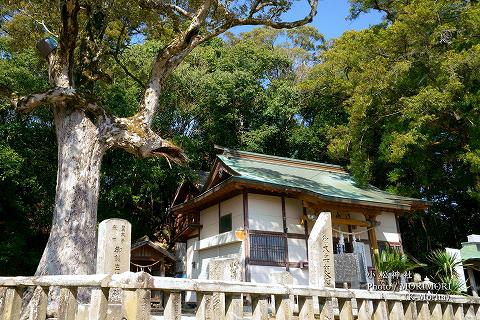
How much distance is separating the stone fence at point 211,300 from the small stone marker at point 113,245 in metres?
2.77

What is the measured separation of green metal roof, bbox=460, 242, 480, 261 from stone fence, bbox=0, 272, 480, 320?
22.0 ft

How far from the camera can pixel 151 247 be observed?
17438 mm

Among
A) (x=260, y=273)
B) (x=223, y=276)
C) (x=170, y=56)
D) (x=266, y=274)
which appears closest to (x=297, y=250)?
(x=266, y=274)

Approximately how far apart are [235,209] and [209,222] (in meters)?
2.17

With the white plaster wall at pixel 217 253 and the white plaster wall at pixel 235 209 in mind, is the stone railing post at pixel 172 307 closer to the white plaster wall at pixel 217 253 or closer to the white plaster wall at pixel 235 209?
the white plaster wall at pixel 217 253

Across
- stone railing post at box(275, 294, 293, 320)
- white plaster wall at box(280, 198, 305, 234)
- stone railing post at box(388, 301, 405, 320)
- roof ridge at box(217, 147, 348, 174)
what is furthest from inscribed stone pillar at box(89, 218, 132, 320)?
roof ridge at box(217, 147, 348, 174)

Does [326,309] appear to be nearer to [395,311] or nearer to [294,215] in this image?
[395,311]

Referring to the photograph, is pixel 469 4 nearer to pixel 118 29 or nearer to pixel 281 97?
pixel 281 97

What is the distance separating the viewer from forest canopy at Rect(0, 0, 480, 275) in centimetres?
1630

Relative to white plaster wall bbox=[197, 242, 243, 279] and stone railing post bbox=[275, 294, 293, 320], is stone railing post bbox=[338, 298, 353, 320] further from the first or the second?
white plaster wall bbox=[197, 242, 243, 279]

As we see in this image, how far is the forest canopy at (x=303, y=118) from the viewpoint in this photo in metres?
16.3

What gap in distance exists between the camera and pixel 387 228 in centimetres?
1678

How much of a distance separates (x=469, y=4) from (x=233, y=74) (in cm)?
1294

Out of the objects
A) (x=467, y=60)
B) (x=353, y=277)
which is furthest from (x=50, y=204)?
(x=467, y=60)
